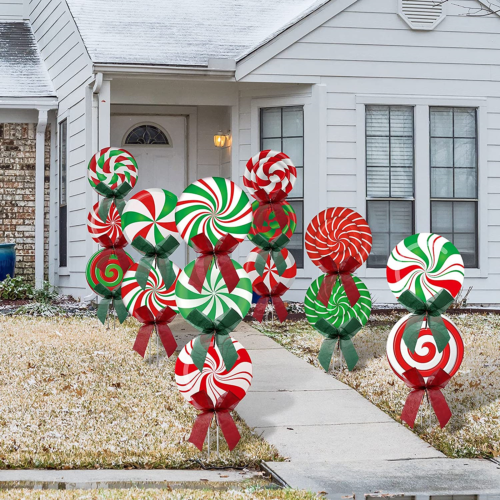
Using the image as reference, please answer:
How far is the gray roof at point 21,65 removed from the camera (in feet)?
42.7

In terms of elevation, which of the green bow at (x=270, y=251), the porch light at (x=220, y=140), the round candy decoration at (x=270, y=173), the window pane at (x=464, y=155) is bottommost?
the green bow at (x=270, y=251)

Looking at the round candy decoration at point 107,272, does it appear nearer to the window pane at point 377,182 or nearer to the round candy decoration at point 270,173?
the round candy decoration at point 270,173

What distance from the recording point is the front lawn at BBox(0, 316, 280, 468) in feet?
16.6

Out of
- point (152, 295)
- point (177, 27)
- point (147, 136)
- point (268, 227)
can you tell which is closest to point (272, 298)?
point (268, 227)

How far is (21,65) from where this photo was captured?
544 inches

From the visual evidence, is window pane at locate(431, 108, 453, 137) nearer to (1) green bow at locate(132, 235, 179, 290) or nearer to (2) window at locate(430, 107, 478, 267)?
(2) window at locate(430, 107, 478, 267)

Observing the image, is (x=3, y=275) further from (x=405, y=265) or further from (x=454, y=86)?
(x=405, y=265)

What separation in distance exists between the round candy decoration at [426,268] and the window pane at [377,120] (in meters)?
5.63

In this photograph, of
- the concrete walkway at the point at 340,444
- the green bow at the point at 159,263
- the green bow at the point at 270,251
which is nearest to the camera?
the concrete walkway at the point at 340,444

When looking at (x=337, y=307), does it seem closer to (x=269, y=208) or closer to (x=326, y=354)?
(x=326, y=354)

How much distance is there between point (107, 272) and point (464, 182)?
5.31m

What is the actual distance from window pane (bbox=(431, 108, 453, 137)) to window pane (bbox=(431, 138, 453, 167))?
0.10 meters

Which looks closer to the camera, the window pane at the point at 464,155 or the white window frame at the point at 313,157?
the white window frame at the point at 313,157

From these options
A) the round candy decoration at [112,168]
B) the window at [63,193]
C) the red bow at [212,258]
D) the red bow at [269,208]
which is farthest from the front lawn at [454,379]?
the window at [63,193]
